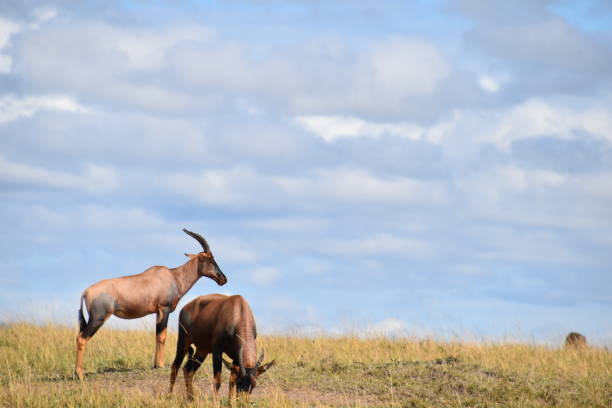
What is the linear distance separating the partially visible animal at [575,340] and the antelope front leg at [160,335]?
36.4 feet

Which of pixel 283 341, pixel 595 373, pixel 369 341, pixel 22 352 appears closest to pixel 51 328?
pixel 22 352

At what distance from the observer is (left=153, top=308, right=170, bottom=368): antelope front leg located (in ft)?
Answer: 55.9

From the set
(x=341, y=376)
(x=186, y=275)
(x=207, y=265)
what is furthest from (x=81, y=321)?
(x=341, y=376)

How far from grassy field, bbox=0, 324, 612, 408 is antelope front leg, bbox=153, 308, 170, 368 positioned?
41 cm

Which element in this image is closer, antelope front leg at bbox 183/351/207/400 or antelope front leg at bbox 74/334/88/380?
antelope front leg at bbox 183/351/207/400

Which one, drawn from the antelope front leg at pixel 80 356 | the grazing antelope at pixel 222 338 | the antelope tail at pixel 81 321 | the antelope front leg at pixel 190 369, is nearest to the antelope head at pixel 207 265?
the antelope tail at pixel 81 321

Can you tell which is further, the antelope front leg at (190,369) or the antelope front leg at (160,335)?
the antelope front leg at (160,335)

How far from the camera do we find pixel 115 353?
789 inches

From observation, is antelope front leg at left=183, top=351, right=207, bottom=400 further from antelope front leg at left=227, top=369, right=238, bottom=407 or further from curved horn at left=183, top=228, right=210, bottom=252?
curved horn at left=183, top=228, right=210, bottom=252

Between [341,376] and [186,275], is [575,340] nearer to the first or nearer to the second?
[341,376]

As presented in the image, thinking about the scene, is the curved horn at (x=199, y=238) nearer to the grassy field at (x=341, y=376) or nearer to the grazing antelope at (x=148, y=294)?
the grazing antelope at (x=148, y=294)

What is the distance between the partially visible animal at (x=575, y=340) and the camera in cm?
2248

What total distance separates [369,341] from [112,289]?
7.23 meters

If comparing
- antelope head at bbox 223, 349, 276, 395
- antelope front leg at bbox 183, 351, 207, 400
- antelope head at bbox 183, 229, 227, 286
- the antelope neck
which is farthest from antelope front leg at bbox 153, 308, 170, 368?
antelope head at bbox 223, 349, 276, 395
